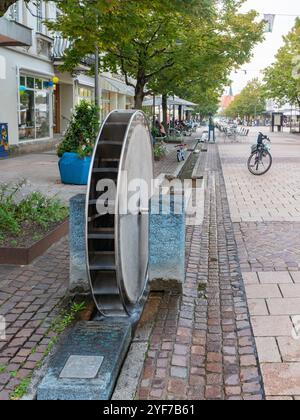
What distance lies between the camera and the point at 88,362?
3.62 m

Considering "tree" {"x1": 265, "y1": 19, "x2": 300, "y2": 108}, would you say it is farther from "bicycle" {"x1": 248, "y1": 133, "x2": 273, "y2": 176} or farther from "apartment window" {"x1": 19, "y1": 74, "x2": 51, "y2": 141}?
"bicycle" {"x1": 248, "y1": 133, "x2": 273, "y2": 176}

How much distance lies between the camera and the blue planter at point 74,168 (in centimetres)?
Result: 1184

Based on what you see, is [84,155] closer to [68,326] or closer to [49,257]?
[49,257]

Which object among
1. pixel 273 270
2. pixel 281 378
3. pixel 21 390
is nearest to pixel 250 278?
pixel 273 270

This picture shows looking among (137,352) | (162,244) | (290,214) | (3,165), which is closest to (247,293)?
(162,244)

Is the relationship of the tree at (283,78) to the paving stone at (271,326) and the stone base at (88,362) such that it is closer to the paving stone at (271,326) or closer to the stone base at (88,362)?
the paving stone at (271,326)

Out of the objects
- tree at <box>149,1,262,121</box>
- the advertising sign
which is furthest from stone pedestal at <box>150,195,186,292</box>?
the advertising sign

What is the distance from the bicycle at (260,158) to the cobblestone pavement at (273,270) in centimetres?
221

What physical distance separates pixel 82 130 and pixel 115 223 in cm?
843

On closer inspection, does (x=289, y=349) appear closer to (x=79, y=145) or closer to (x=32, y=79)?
(x=79, y=145)

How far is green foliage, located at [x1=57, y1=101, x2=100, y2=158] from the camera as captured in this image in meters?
11.9

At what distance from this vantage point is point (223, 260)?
661 cm

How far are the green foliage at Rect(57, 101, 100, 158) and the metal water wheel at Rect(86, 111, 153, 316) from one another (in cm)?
743
